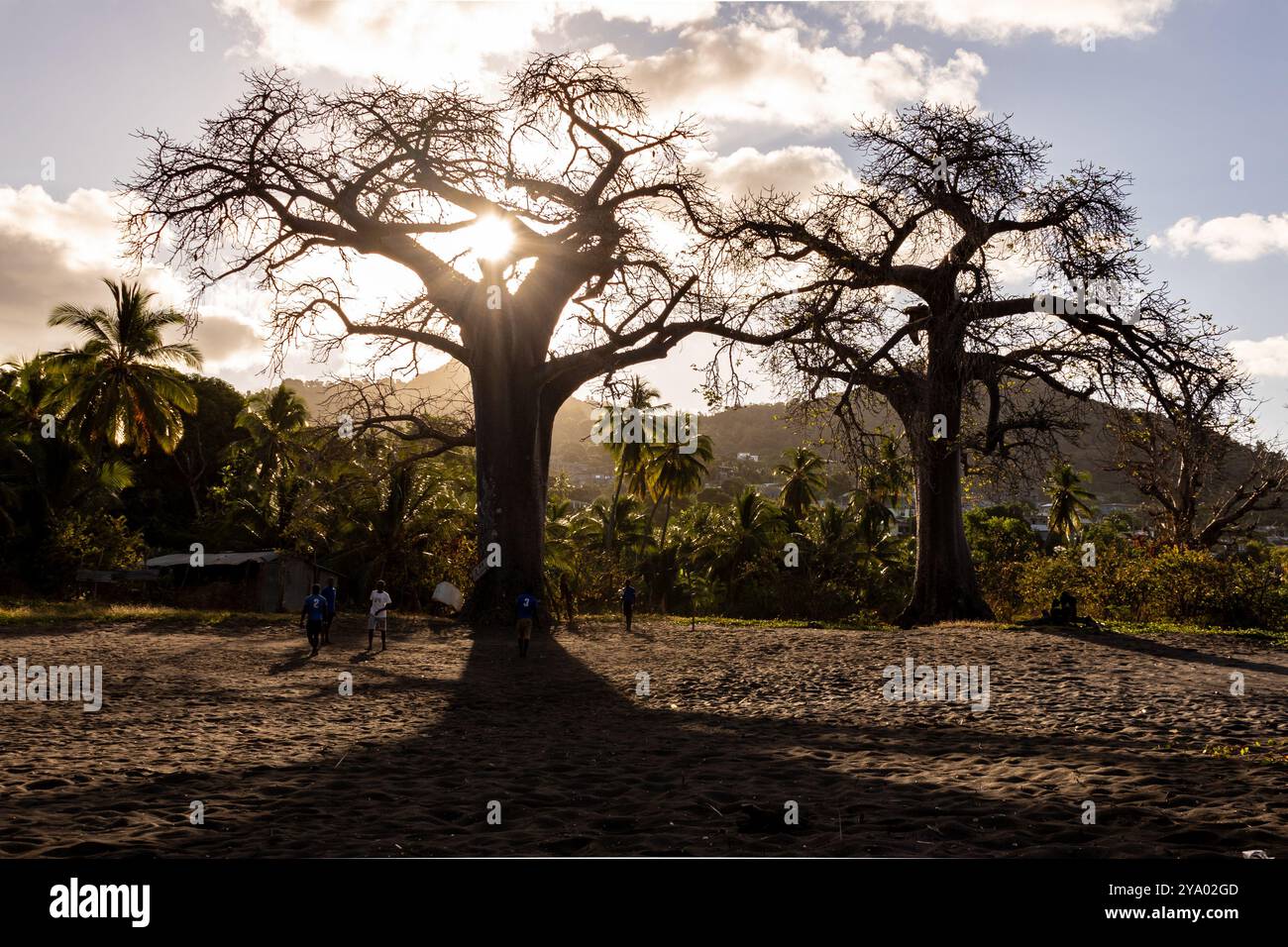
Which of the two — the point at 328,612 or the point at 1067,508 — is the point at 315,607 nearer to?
the point at 328,612

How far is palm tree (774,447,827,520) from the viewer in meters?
57.3

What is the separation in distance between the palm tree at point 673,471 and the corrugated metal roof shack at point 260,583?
19.7 m

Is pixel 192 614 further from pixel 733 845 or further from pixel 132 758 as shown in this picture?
pixel 733 845

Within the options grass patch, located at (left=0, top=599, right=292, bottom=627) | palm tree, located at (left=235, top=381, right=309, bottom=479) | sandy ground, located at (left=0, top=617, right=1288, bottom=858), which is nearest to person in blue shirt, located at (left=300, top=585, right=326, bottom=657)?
sandy ground, located at (left=0, top=617, right=1288, bottom=858)

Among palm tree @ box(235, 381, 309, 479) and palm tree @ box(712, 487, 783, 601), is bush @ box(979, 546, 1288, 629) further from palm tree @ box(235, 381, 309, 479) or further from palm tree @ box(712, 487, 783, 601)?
palm tree @ box(235, 381, 309, 479)

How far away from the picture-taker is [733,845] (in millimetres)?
5008

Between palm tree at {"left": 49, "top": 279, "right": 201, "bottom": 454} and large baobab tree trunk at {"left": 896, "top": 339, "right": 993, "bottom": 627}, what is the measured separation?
26.9m

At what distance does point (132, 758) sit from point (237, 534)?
3439cm

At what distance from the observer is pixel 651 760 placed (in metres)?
7.82

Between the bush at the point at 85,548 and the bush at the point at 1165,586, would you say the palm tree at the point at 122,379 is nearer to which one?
the bush at the point at 85,548

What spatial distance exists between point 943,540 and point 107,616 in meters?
20.7

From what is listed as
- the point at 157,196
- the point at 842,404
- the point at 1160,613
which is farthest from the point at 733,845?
the point at 1160,613

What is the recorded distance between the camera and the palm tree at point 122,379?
32.7 meters
